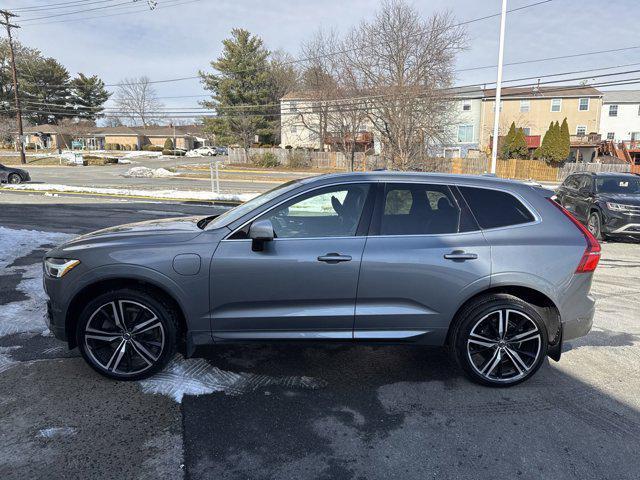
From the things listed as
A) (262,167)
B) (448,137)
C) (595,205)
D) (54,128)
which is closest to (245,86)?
(262,167)

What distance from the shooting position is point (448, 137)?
23500 mm

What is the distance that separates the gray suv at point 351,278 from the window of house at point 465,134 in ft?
158

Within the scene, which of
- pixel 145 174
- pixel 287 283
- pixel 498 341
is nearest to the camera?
pixel 287 283

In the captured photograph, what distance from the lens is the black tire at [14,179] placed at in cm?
2481

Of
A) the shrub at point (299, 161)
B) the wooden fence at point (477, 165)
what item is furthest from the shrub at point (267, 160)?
the shrub at point (299, 161)

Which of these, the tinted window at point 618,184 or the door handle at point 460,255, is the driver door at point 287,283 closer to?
the door handle at point 460,255

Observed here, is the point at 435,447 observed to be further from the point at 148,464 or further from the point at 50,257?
the point at 50,257

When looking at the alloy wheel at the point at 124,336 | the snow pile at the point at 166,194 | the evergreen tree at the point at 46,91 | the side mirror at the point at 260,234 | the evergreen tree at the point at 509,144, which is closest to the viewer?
the side mirror at the point at 260,234

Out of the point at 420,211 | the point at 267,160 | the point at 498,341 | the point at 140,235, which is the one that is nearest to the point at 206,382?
the point at 140,235

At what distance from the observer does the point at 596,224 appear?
36.9ft

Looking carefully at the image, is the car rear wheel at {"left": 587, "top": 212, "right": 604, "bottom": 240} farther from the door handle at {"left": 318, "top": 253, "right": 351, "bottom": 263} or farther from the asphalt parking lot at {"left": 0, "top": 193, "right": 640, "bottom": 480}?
the door handle at {"left": 318, "top": 253, "right": 351, "bottom": 263}

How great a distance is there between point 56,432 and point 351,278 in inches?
90.6

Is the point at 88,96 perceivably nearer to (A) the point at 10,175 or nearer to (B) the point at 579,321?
(A) the point at 10,175

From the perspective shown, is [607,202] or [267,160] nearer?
[607,202]
